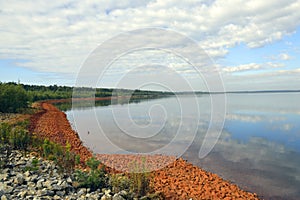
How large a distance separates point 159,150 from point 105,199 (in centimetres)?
702

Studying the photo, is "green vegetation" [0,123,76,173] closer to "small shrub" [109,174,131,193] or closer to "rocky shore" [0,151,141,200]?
"rocky shore" [0,151,141,200]

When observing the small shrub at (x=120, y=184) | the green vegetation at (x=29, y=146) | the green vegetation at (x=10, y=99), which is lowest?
the small shrub at (x=120, y=184)

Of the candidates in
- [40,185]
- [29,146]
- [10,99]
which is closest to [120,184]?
[40,185]

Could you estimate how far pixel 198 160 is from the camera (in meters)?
10.0

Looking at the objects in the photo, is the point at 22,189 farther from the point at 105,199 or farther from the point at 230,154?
the point at 230,154

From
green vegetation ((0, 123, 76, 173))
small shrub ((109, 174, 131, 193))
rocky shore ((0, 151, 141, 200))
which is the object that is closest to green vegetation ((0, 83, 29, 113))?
green vegetation ((0, 123, 76, 173))

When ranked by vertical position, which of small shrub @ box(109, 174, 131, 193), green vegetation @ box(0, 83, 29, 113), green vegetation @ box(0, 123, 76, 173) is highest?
green vegetation @ box(0, 83, 29, 113)

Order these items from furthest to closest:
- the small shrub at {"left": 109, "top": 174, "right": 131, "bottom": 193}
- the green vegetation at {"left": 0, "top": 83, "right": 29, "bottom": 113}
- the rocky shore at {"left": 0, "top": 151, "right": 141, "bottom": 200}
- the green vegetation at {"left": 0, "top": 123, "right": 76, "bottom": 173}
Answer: the green vegetation at {"left": 0, "top": 83, "right": 29, "bottom": 113}, the green vegetation at {"left": 0, "top": 123, "right": 76, "bottom": 173}, the small shrub at {"left": 109, "top": 174, "right": 131, "bottom": 193}, the rocky shore at {"left": 0, "top": 151, "right": 141, "bottom": 200}

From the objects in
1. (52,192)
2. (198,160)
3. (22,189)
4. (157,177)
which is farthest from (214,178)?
(22,189)

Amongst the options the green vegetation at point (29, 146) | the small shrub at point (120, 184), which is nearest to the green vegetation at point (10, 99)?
the green vegetation at point (29, 146)

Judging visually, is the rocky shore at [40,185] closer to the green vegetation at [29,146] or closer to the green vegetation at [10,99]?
the green vegetation at [29,146]

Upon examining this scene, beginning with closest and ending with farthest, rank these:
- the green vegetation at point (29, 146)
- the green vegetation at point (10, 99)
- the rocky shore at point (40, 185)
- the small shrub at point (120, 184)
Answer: the rocky shore at point (40, 185) → the small shrub at point (120, 184) → the green vegetation at point (29, 146) → the green vegetation at point (10, 99)

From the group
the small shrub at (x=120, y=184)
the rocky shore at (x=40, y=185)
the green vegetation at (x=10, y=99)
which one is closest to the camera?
the rocky shore at (x=40, y=185)

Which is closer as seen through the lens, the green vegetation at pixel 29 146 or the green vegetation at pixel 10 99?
the green vegetation at pixel 29 146
